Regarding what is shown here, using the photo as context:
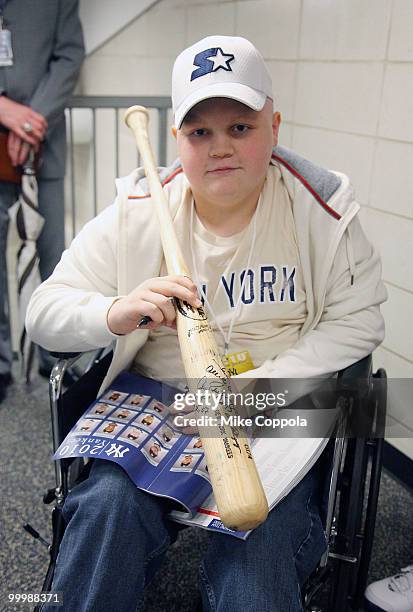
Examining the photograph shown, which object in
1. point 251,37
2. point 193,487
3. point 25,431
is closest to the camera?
point 193,487

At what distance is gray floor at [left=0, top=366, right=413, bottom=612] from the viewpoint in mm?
1487

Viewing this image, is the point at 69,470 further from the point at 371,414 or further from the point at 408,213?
the point at 408,213

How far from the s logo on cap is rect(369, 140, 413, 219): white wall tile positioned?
2.46 ft

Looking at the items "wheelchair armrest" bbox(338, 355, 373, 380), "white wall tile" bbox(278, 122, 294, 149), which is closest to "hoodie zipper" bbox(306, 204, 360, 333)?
"wheelchair armrest" bbox(338, 355, 373, 380)

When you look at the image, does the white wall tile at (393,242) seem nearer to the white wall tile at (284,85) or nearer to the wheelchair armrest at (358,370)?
the white wall tile at (284,85)

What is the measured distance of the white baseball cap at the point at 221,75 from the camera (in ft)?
3.69

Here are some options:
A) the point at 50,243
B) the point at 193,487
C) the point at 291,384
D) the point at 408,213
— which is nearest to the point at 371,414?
the point at 291,384

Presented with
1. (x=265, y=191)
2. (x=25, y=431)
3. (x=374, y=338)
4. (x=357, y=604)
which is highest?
(x=265, y=191)

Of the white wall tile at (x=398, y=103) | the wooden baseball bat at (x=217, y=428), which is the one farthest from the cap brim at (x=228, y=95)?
the white wall tile at (x=398, y=103)

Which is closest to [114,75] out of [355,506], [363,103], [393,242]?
[363,103]

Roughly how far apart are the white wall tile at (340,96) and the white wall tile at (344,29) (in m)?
0.03

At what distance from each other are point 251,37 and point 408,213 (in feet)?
3.26

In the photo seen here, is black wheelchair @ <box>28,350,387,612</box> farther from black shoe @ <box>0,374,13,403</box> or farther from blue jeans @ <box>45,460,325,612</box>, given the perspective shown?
black shoe @ <box>0,374,13,403</box>

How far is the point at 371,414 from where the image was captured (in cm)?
122
